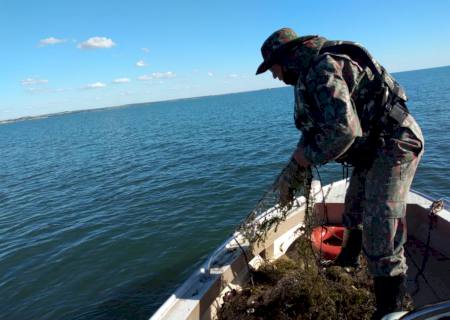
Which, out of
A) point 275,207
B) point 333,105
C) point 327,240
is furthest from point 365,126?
point 327,240

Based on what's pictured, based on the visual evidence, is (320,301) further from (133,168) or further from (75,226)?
(133,168)

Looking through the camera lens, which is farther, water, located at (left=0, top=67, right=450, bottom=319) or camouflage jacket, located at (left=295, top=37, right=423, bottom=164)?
water, located at (left=0, top=67, right=450, bottom=319)

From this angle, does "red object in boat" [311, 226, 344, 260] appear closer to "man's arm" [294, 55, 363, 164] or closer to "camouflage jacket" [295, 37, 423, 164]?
"camouflage jacket" [295, 37, 423, 164]

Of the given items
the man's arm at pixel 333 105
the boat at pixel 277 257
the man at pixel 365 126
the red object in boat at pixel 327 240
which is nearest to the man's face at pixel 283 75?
the man at pixel 365 126

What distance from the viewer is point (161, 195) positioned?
14.8m

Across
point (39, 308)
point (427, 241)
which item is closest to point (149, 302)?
point (39, 308)

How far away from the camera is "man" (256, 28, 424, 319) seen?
2857 millimetres

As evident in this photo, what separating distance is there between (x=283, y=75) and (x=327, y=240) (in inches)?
133

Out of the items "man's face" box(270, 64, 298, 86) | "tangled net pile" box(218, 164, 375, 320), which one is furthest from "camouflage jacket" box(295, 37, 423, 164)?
"tangled net pile" box(218, 164, 375, 320)

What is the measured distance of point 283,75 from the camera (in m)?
3.31

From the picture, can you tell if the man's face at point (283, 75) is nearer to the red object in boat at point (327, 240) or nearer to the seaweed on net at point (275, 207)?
the seaweed on net at point (275, 207)

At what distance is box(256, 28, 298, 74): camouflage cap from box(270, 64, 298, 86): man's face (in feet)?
0.22

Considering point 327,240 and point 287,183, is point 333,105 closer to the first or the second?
point 287,183

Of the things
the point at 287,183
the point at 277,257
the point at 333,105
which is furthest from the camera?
the point at 277,257
